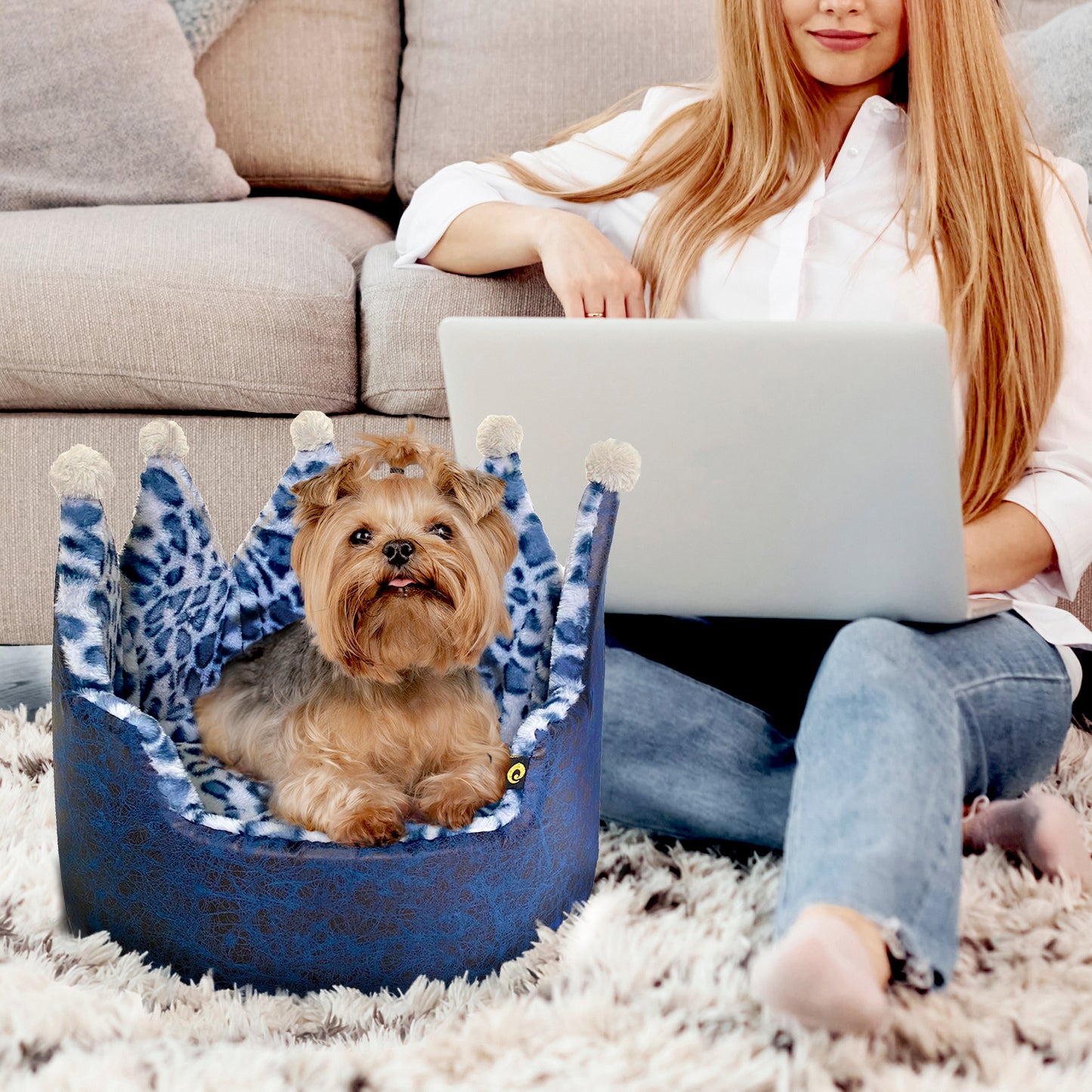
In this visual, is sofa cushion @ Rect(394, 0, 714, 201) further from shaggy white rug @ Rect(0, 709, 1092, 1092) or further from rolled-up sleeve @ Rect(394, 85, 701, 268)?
shaggy white rug @ Rect(0, 709, 1092, 1092)

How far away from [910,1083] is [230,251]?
1.56 m

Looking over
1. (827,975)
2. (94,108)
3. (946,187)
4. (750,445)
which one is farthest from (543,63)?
(827,975)

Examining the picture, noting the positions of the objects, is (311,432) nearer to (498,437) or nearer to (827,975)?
(498,437)

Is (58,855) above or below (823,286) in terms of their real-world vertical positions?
below

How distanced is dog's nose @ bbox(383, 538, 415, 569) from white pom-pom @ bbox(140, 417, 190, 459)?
0.26m

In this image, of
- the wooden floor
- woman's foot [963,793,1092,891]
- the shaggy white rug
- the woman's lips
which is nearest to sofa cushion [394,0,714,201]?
the woman's lips

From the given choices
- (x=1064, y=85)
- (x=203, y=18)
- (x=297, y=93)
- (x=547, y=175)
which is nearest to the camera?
(x=547, y=175)

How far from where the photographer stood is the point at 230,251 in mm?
1821

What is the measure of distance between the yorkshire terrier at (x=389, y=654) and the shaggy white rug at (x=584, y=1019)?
6.6 inches

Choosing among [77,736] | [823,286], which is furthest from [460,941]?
[823,286]

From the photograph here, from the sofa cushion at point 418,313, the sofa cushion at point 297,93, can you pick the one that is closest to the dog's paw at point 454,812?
the sofa cushion at point 418,313

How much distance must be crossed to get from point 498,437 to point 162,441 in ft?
1.10

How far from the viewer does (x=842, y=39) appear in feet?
5.04

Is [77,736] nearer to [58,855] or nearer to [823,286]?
[58,855]
